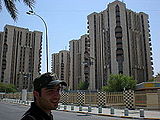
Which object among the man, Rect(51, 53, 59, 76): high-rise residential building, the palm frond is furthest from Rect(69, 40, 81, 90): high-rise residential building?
the man

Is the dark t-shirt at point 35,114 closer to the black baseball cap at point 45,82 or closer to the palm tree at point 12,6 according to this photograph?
the black baseball cap at point 45,82

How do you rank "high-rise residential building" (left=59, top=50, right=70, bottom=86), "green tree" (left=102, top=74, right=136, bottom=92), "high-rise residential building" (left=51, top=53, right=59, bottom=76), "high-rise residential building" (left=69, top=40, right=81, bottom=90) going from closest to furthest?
"green tree" (left=102, top=74, right=136, bottom=92)
"high-rise residential building" (left=69, top=40, right=81, bottom=90)
"high-rise residential building" (left=59, top=50, right=70, bottom=86)
"high-rise residential building" (left=51, top=53, right=59, bottom=76)

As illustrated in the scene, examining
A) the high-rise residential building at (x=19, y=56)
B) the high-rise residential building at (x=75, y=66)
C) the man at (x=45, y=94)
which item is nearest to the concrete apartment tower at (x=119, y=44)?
the high-rise residential building at (x=75, y=66)

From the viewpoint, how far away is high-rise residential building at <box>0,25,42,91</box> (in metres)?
93.1

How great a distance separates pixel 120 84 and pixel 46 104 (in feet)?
149

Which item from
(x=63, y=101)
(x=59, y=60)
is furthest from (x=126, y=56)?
(x=59, y=60)

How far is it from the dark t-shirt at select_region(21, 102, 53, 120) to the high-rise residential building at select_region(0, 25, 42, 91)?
91515mm

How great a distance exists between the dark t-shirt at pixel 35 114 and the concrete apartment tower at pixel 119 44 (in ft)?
205

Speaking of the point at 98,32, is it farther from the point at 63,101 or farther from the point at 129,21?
the point at 63,101

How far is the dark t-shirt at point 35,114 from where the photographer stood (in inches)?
60.9

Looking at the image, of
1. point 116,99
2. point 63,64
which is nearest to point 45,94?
point 116,99

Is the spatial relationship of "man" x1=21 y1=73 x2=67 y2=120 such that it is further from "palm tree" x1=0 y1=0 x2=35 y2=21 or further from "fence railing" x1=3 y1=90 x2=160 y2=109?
"fence railing" x1=3 y1=90 x2=160 y2=109

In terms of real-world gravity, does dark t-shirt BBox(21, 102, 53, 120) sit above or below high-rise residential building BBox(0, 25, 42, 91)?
below

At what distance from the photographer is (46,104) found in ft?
5.72
